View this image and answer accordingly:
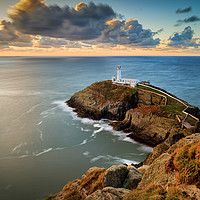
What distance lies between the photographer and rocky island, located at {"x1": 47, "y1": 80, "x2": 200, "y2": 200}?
25.3 feet

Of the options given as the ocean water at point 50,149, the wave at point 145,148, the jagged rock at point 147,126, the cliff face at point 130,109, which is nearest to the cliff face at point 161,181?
the ocean water at point 50,149

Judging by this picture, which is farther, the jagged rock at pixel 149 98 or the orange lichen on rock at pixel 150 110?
the jagged rock at pixel 149 98

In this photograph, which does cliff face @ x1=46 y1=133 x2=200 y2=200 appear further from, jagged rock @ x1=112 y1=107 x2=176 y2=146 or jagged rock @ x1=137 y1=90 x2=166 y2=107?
A: jagged rock @ x1=137 y1=90 x2=166 y2=107

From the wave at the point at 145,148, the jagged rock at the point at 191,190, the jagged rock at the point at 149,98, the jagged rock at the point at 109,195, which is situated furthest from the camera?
the jagged rock at the point at 149,98

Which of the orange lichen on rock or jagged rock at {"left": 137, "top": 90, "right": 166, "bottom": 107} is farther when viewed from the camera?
jagged rock at {"left": 137, "top": 90, "right": 166, "bottom": 107}

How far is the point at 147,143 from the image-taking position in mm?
27250

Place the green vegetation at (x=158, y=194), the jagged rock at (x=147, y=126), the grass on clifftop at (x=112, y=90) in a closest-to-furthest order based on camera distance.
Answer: the green vegetation at (x=158, y=194) → the jagged rock at (x=147, y=126) → the grass on clifftop at (x=112, y=90)

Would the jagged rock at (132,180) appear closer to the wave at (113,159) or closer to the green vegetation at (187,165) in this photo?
the green vegetation at (187,165)

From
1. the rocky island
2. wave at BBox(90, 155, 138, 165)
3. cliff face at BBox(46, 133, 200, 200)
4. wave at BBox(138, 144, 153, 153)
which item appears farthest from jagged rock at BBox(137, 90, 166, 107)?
cliff face at BBox(46, 133, 200, 200)

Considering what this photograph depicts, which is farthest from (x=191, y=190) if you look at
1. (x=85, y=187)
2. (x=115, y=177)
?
(x=85, y=187)

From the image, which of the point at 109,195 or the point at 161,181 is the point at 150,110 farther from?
the point at 109,195

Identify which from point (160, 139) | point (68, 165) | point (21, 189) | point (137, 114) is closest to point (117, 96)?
point (137, 114)

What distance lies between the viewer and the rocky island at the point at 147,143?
7.73 metres

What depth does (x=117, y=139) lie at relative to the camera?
29203 mm
